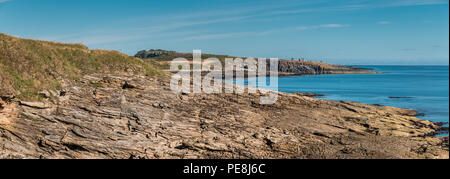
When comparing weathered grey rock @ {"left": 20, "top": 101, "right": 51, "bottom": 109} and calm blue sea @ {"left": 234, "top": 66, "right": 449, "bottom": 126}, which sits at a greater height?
weathered grey rock @ {"left": 20, "top": 101, "right": 51, "bottom": 109}

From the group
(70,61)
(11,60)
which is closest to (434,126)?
(70,61)

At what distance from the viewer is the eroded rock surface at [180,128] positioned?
20.5 metres

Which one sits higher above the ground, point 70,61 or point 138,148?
point 70,61

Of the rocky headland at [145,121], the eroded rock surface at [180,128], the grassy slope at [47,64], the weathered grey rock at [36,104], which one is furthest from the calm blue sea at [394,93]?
the weathered grey rock at [36,104]

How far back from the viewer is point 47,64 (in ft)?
93.1

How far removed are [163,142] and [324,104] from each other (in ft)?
69.8

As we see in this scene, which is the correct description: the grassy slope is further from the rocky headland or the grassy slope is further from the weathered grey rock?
the weathered grey rock

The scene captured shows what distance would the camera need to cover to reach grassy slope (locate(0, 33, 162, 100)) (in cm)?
2350

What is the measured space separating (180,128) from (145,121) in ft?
8.56

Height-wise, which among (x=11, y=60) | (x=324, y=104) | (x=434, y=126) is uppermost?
(x=11, y=60)

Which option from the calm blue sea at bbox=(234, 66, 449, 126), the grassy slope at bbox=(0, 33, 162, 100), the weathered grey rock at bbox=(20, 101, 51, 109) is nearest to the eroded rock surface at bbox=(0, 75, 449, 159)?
the weathered grey rock at bbox=(20, 101, 51, 109)

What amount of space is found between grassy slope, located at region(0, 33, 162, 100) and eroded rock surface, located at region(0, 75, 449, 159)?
1418 mm

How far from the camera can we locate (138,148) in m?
21.5

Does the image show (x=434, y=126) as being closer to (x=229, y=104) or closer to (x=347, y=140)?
(x=347, y=140)
